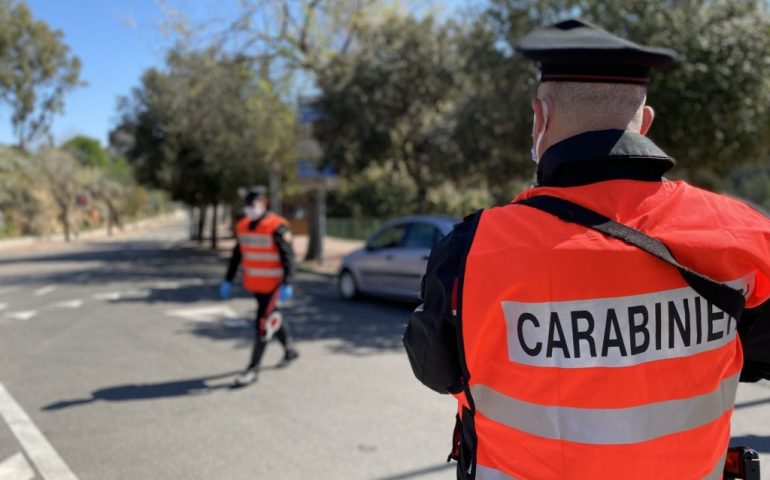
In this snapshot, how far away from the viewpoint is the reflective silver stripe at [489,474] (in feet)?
4.84

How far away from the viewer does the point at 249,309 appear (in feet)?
35.6

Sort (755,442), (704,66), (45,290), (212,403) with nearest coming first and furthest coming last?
(755,442)
(212,403)
(704,66)
(45,290)

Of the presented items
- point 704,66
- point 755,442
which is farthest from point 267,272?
point 704,66

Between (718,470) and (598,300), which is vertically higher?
(598,300)

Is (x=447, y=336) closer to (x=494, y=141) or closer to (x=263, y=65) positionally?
(x=494, y=141)

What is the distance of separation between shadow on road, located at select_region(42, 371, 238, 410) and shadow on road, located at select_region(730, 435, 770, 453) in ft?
13.7

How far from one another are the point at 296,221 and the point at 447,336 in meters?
40.5

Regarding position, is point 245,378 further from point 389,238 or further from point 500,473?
point 389,238

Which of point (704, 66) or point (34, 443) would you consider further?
point (704, 66)

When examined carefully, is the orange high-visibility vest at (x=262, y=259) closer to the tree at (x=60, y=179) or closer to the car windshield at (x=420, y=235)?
the car windshield at (x=420, y=235)

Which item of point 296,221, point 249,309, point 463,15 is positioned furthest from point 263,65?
point 296,221

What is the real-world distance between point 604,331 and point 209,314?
951cm

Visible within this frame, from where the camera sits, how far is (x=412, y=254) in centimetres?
1041

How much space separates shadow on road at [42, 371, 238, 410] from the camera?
5.51 meters
